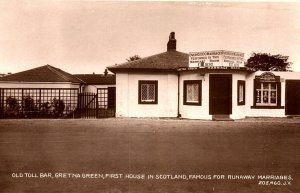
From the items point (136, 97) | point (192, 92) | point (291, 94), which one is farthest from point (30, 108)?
point (291, 94)

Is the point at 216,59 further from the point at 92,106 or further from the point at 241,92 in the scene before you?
the point at 92,106

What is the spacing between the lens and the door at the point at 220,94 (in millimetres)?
13102

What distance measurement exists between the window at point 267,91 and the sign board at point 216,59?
2.09m

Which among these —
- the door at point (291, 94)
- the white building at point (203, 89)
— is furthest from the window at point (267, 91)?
the door at point (291, 94)

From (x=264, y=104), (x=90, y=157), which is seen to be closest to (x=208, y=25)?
(x=90, y=157)

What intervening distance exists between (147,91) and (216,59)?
329 centimetres

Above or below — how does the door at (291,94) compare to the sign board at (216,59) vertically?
below

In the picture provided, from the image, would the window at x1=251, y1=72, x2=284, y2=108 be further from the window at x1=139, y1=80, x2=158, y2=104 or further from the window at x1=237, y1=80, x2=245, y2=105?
the window at x1=139, y1=80, x2=158, y2=104

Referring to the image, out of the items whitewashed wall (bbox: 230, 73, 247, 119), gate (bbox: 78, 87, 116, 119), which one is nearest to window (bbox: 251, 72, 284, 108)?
whitewashed wall (bbox: 230, 73, 247, 119)

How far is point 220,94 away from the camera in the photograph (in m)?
→ 13.2

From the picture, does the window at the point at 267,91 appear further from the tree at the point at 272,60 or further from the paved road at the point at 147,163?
the paved road at the point at 147,163

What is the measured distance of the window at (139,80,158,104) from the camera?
46.5 feet

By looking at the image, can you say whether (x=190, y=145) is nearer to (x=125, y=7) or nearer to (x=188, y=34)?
(x=188, y=34)

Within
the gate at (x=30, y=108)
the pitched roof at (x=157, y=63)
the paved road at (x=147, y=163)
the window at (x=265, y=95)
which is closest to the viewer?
the paved road at (x=147, y=163)
